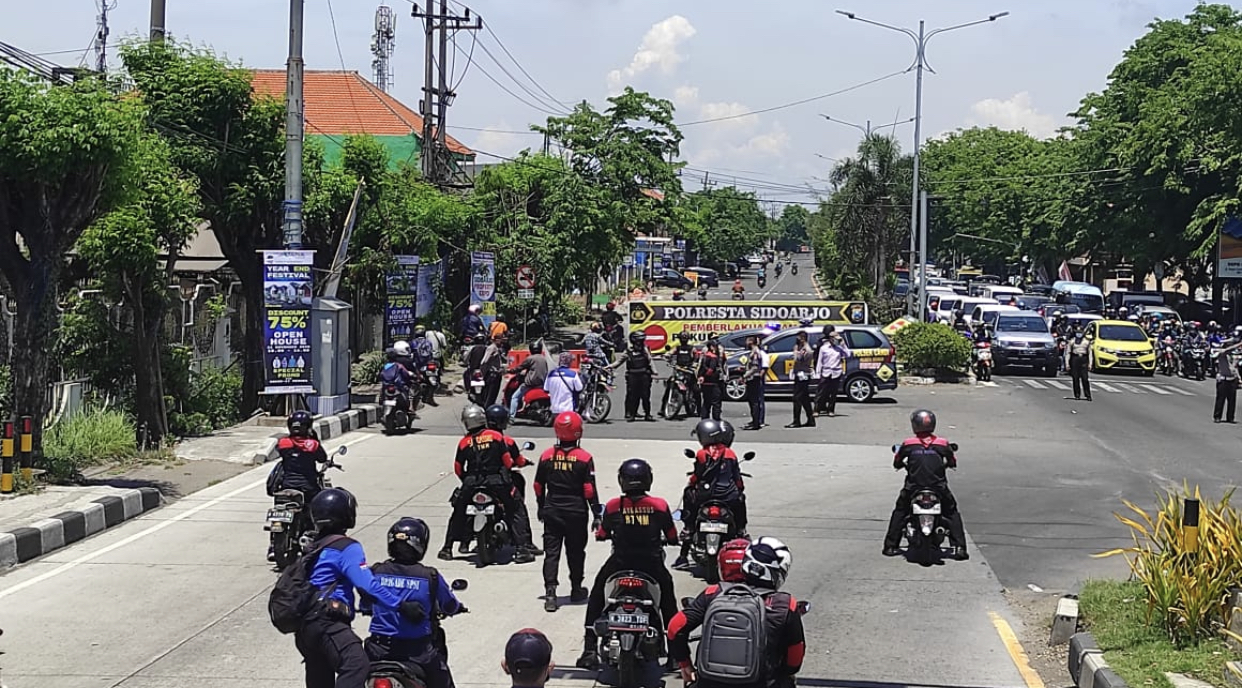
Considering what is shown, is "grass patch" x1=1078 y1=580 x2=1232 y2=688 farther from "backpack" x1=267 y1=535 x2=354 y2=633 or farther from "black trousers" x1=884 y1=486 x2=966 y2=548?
"backpack" x1=267 y1=535 x2=354 y2=633

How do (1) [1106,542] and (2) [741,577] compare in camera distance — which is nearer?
(2) [741,577]

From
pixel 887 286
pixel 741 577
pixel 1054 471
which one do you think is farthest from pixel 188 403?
pixel 887 286

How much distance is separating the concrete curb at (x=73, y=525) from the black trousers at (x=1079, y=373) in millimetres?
19075

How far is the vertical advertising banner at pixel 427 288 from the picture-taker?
30.2 meters

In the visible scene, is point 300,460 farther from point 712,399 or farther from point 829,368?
point 829,368

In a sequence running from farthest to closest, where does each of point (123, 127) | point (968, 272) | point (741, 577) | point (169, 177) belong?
1. point (968, 272)
2. point (169, 177)
3. point (123, 127)
4. point (741, 577)

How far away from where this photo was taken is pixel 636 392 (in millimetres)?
22172

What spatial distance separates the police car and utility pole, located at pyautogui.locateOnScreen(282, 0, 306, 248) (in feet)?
31.9

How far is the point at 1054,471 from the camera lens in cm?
1725

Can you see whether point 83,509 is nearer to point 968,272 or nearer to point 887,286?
point 887,286

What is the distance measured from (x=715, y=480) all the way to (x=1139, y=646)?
339 cm

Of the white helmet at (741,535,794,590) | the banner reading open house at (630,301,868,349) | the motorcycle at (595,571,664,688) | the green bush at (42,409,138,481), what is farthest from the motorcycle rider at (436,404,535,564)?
the banner reading open house at (630,301,868,349)

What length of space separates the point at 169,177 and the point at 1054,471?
501 inches

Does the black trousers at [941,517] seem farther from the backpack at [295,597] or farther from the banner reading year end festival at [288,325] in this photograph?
the banner reading year end festival at [288,325]
